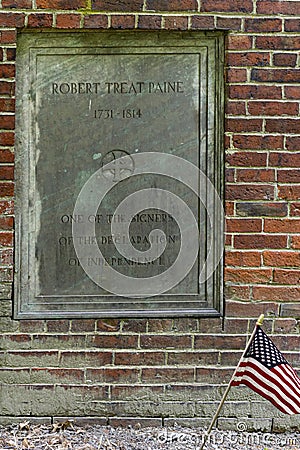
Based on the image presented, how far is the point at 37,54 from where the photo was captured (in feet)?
12.7

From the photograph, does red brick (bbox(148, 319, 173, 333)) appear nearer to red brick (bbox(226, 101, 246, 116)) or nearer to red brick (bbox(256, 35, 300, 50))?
red brick (bbox(226, 101, 246, 116))

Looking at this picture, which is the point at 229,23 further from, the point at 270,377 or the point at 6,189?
the point at 270,377

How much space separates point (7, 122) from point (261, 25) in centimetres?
154

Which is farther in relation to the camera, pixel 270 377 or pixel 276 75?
pixel 276 75

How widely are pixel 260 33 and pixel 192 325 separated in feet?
5.64

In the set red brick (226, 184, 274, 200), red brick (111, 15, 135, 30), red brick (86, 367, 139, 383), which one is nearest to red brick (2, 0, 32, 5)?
red brick (111, 15, 135, 30)

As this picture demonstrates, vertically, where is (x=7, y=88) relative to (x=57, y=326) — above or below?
above

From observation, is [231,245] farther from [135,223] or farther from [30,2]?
[30,2]

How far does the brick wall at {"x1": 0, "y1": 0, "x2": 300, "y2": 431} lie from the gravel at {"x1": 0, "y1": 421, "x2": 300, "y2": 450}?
0.22 feet

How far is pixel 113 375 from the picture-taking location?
3906mm

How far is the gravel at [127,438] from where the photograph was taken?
368 cm

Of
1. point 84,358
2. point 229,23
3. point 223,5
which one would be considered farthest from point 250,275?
point 223,5

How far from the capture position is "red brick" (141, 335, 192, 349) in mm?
3912

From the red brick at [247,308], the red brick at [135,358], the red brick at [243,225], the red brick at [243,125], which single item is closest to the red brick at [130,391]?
the red brick at [135,358]
